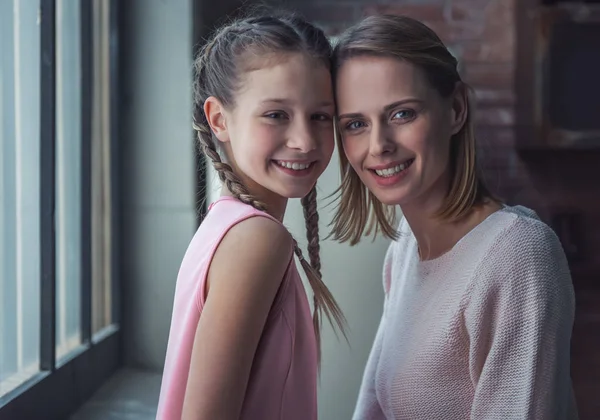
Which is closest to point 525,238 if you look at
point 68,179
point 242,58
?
point 242,58

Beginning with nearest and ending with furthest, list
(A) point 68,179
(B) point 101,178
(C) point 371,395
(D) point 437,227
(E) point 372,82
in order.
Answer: (E) point 372,82 → (D) point 437,227 → (C) point 371,395 → (A) point 68,179 → (B) point 101,178

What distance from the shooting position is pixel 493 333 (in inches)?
39.8

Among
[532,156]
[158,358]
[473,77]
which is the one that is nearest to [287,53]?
[158,358]

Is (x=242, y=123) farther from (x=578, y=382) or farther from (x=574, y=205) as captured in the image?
(x=578, y=382)

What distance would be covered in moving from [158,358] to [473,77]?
50.3 inches

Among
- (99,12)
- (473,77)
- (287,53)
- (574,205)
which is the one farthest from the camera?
(574,205)

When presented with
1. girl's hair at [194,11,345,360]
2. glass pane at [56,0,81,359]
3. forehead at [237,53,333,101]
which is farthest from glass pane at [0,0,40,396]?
forehead at [237,53,333,101]

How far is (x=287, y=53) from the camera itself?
96cm

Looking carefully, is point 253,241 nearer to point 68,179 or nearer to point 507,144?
point 68,179

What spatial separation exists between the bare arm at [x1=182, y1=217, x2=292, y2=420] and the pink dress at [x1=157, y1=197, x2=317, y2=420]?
0.07 ft

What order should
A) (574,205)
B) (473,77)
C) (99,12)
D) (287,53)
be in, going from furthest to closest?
1. (574,205)
2. (473,77)
3. (99,12)
4. (287,53)

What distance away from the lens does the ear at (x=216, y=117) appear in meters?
1.02

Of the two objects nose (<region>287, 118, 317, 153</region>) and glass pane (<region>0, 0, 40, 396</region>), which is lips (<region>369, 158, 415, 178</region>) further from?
glass pane (<region>0, 0, 40, 396</region>)

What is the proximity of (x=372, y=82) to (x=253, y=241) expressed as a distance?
36 centimetres
